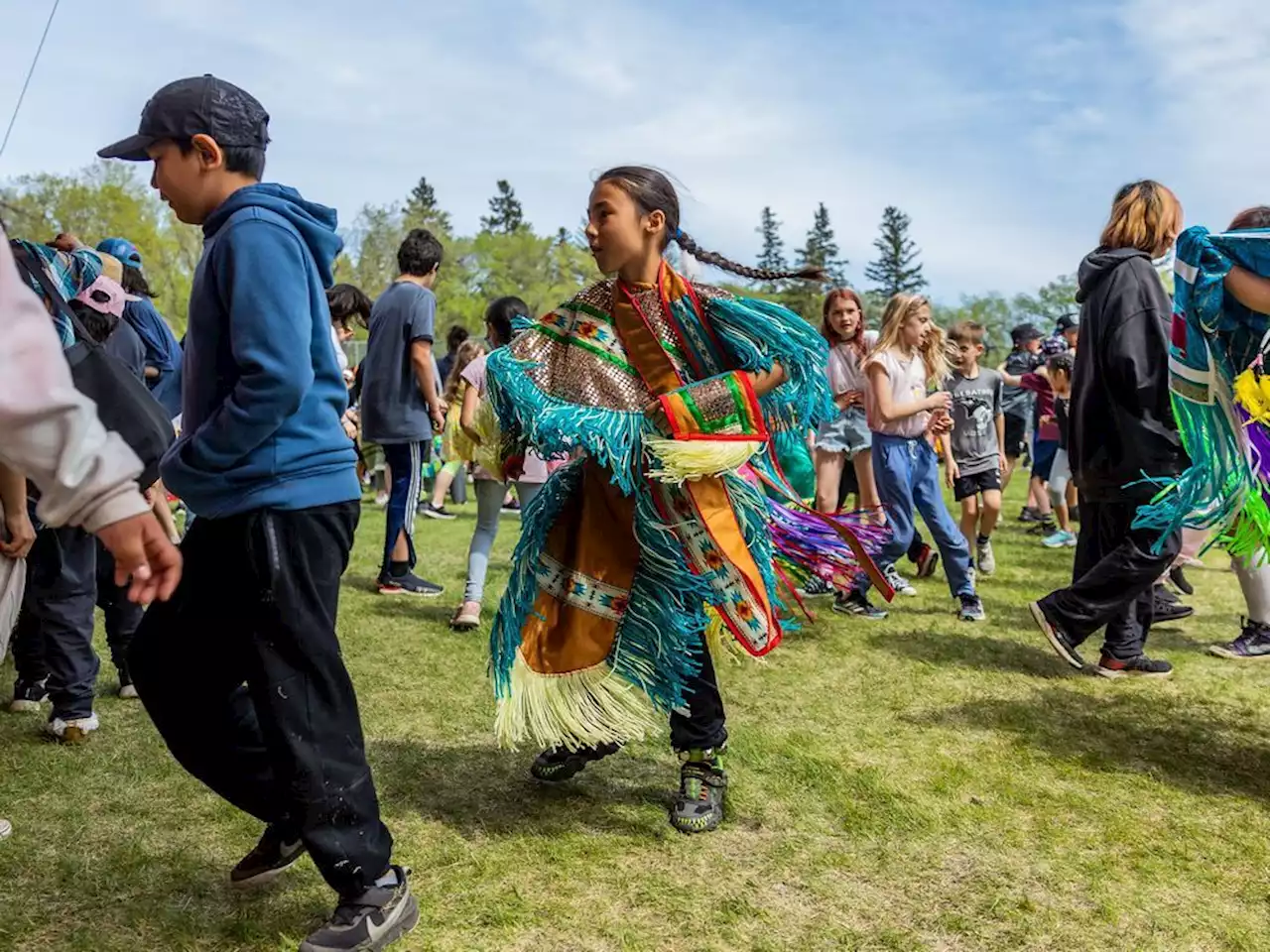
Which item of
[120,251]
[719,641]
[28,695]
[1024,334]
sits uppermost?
[1024,334]

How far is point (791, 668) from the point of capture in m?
4.72

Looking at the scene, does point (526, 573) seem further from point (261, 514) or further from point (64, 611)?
point (64, 611)

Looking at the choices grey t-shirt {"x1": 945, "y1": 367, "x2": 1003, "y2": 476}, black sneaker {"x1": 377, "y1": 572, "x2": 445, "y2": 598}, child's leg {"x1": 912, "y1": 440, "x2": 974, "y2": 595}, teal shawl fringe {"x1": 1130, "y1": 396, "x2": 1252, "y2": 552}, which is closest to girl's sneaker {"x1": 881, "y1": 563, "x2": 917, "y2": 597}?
child's leg {"x1": 912, "y1": 440, "x2": 974, "y2": 595}

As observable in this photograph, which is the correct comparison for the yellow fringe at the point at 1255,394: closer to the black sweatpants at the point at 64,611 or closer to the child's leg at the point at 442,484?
the black sweatpants at the point at 64,611

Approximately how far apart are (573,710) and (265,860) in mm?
879

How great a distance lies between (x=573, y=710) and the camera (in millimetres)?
3006

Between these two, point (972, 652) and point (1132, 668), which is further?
point (972, 652)

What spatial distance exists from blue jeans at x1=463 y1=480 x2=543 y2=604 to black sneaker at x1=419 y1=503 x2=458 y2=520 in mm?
4417

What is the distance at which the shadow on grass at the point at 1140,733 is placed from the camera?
3.49m

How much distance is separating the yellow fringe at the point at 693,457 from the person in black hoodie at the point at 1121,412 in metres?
1.98

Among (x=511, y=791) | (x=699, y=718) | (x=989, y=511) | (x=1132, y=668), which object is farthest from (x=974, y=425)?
(x=511, y=791)

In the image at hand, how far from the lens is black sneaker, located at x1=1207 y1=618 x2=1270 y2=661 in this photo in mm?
4883

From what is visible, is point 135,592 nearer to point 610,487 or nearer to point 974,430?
point 610,487

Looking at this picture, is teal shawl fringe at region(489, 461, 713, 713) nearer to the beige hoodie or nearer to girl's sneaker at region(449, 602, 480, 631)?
the beige hoodie
